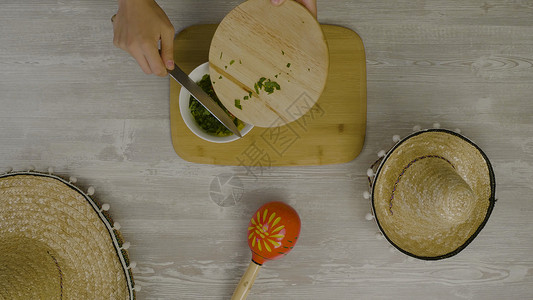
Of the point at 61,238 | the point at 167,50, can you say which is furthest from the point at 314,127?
the point at 61,238

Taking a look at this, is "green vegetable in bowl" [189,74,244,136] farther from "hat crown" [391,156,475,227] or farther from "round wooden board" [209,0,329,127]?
"hat crown" [391,156,475,227]

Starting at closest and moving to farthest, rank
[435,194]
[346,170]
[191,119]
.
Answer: [435,194] < [191,119] < [346,170]

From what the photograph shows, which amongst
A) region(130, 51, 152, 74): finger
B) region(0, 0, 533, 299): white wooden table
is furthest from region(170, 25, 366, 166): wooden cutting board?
region(130, 51, 152, 74): finger

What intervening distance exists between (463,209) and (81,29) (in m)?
0.94

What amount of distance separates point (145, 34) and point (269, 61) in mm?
241

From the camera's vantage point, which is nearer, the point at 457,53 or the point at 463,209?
the point at 463,209

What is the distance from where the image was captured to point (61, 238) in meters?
0.73

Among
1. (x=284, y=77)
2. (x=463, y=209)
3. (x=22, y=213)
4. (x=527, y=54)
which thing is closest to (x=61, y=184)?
(x=22, y=213)

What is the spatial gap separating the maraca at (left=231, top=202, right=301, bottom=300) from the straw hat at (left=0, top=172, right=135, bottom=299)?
0.89ft

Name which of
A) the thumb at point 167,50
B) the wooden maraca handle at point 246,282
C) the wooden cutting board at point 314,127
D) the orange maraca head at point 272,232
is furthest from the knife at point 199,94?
the wooden maraca handle at point 246,282

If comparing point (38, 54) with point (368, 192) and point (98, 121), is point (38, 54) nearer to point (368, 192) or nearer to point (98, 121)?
point (98, 121)

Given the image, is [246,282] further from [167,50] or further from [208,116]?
[167,50]

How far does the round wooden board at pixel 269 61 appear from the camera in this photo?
63 centimetres

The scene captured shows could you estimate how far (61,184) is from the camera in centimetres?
76
